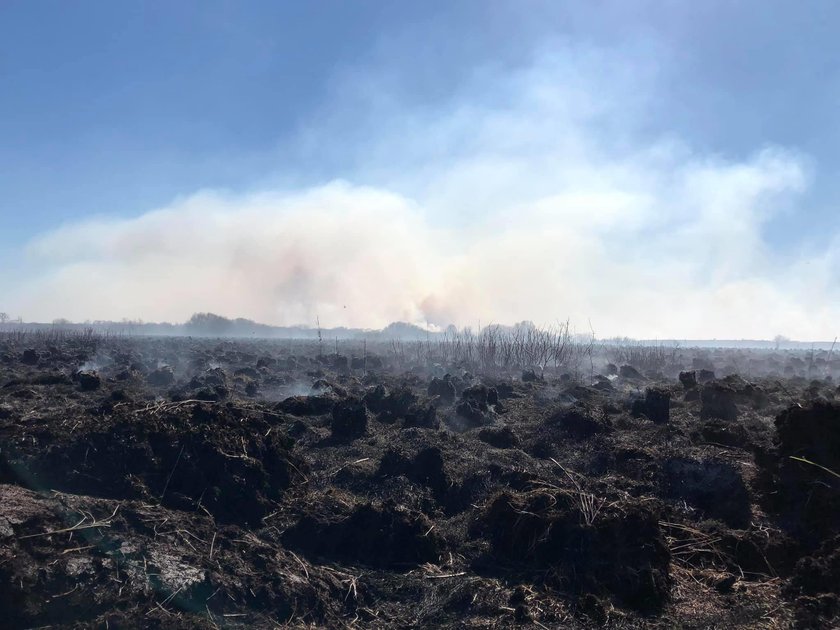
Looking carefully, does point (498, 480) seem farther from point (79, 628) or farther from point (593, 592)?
point (79, 628)

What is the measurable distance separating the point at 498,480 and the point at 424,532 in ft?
7.67

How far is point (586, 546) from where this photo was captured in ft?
20.5

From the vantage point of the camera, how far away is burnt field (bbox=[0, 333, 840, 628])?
5.36 m

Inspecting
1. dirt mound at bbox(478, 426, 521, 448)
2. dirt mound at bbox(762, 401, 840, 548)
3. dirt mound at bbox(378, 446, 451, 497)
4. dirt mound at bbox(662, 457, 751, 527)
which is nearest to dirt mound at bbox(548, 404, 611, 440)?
dirt mound at bbox(478, 426, 521, 448)

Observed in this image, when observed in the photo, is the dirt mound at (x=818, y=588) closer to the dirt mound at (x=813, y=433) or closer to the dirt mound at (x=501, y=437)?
the dirt mound at (x=813, y=433)

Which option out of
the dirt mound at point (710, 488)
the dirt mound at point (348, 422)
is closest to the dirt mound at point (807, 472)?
the dirt mound at point (710, 488)

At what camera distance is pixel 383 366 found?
34.8 m

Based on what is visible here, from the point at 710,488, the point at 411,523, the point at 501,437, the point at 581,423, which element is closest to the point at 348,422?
the point at 501,437

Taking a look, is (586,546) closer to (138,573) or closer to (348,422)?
(138,573)

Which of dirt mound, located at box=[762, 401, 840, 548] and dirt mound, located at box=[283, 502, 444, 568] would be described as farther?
dirt mound, located at box=[283, 502, 444, 568]

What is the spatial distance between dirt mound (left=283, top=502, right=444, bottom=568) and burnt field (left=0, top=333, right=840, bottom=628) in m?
0.02

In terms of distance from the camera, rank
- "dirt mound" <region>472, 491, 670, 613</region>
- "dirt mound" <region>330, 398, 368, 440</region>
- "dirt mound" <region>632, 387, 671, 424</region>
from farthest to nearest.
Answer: "dirt mound" <region>632, 387, 671, 424</region> → "dirt mound" <region>330, 398, 368, 440</region> → "dirt mound" <region>472, 491, 670, 613</region>

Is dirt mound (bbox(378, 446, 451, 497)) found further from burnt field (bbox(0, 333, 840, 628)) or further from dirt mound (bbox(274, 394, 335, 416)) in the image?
dirt mound (bbox(274, 394, 335, 416))

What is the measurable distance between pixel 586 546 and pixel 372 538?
2422 mm
